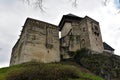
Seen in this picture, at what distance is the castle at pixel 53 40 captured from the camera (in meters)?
35.0

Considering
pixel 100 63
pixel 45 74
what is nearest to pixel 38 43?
pixel 100 63

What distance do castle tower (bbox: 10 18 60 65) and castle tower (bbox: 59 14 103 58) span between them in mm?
3062

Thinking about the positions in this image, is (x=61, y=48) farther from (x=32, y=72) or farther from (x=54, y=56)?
(x=32, y=72)

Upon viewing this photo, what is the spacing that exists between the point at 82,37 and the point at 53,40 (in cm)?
676

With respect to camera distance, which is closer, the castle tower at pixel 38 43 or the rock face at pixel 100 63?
the rock face at pixel 100 63

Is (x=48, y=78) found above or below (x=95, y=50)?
below

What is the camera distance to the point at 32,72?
58.1 feet

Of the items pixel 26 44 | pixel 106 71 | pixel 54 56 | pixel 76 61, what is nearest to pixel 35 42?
pixel 26 44

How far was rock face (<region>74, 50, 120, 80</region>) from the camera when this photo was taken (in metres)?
32.4

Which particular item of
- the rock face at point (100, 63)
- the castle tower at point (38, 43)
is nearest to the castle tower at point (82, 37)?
the rock face at point (100, 63)

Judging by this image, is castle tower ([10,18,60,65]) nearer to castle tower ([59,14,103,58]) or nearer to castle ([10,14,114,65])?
castle ([10,14,114,65])

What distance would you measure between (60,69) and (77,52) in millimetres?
20427

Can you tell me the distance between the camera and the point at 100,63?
34406 millimetres

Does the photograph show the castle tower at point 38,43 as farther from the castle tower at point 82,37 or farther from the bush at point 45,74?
the bush at point 45,74
